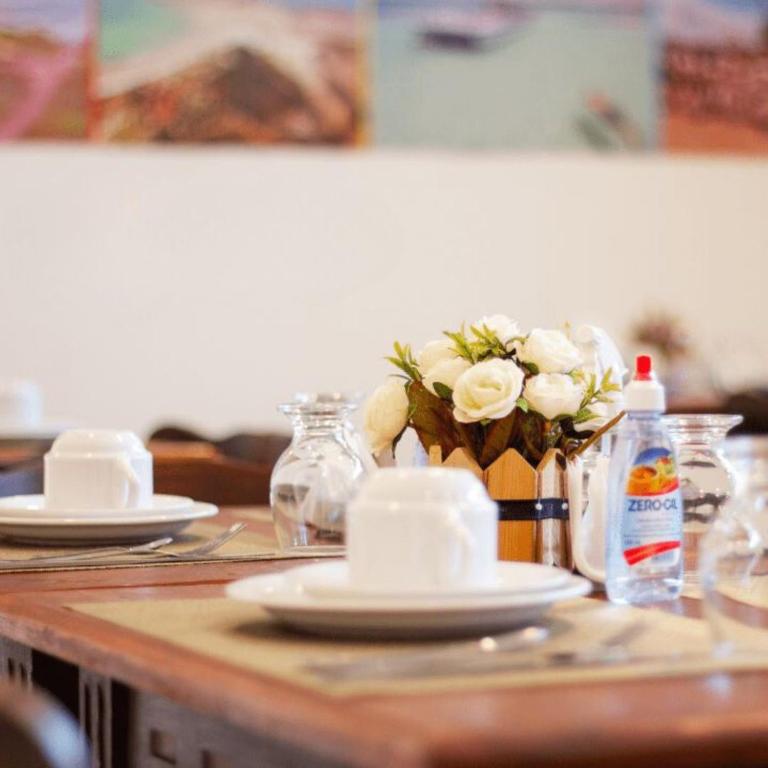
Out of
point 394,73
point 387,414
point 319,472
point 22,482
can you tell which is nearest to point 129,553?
point 319,472

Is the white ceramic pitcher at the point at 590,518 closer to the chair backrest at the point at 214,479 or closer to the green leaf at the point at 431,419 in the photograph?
the green leaf at the point at 431,419

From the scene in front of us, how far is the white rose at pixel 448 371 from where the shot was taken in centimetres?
165

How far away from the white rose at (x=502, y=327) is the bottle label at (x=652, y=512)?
286 mm

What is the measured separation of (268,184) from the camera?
23.3ft

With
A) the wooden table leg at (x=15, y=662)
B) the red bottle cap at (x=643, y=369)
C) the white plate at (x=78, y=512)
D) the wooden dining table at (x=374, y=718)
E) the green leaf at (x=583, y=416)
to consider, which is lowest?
the wooden table leg at (x=15, y=662)

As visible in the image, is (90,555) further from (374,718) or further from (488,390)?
(374,718)

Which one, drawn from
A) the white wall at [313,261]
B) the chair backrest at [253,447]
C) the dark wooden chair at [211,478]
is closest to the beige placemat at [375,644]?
the dark wooden chair at [211,478]

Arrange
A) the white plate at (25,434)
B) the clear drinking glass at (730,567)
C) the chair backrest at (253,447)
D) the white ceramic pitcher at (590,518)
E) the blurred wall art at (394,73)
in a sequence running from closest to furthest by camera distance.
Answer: the clear drinking glass at (730,567) < the white ceramic pitcher at (590,518) < the chair backrest at (253,447) < the white plate at (25,434) < the blurred wall art at (394,73)

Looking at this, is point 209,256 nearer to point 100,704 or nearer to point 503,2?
point 503,2

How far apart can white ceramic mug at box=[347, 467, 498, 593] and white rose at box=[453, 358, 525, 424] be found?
394 millimetres

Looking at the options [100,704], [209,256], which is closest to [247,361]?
[209,256]

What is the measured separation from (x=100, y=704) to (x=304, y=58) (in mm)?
6059

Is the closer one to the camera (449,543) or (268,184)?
Result: (449,543)

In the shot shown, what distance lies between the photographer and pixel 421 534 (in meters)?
1.16
